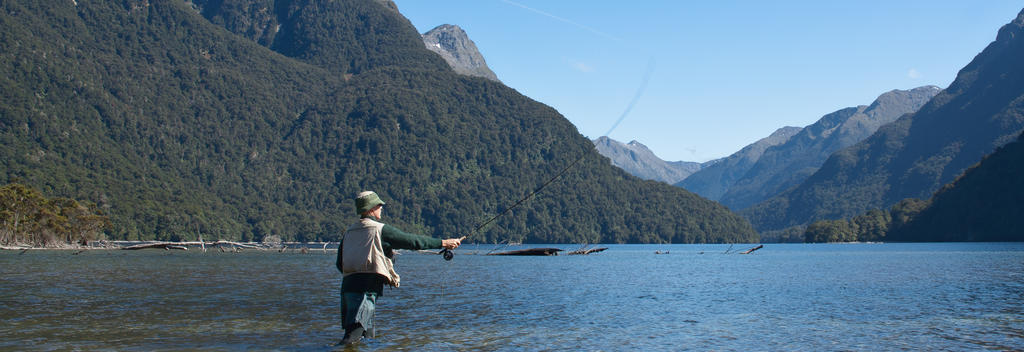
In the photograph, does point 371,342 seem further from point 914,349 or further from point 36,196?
point 36,196

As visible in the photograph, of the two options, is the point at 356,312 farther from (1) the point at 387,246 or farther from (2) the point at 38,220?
(2) the point at 38,220

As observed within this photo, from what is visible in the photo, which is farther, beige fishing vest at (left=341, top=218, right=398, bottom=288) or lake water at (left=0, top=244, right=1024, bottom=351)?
lake water at (left=0, top=244, right=1024, bottom=351)

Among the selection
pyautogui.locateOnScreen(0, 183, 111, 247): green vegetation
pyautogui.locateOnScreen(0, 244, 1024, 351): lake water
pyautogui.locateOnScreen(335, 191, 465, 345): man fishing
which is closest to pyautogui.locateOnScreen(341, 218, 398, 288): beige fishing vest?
pyautogui.locateOnScreen(335, 191, 465, 345): man fishing

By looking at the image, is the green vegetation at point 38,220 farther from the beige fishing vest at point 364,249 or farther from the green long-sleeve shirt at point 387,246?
the beige fishing vest at point 364,249

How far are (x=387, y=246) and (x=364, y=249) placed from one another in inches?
16.4

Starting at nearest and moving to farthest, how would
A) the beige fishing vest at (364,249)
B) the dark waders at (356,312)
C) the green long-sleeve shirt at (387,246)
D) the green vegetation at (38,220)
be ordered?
the green long-sleeve shirt at (387,246), the beige fishing vest at (364,249), the dark waders at (356,312), the green vegetation at (38,220)

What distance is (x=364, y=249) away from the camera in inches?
558

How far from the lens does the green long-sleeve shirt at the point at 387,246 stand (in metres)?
13.7

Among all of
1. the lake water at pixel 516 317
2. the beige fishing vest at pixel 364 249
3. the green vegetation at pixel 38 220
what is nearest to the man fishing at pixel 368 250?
the beige fishing vest at pixel 364 249

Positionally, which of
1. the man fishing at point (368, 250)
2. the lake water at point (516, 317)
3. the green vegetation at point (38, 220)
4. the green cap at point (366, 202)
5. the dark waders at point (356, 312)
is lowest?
the lake water at point (516, 317)

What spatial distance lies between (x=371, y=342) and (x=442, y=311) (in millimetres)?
9518

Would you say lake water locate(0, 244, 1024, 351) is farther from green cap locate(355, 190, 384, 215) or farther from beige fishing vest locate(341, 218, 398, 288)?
green cap locate(355, 190, 384, 215)

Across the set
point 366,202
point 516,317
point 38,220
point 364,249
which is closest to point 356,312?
point 364,249

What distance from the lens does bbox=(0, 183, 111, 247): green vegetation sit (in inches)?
4053
